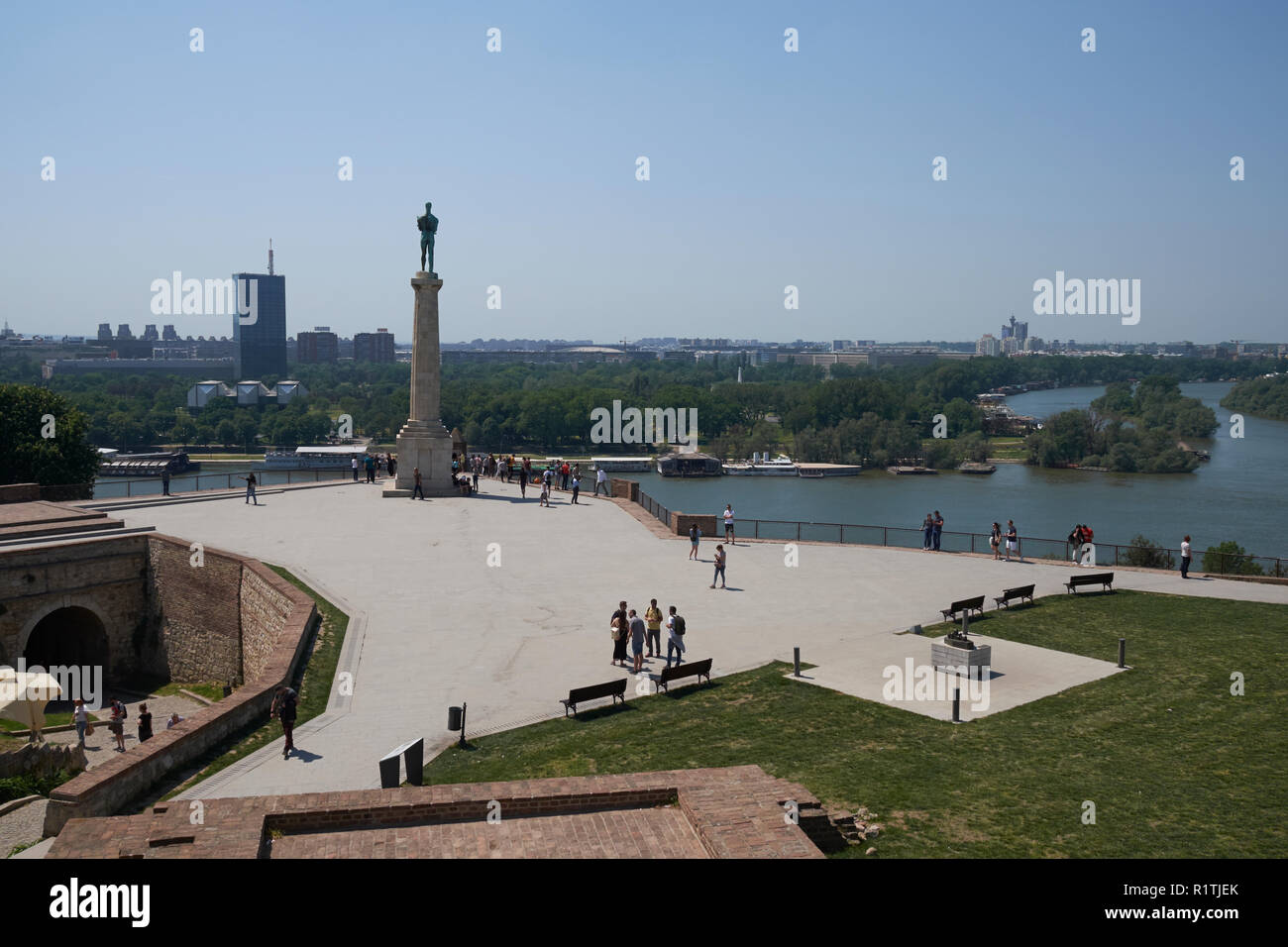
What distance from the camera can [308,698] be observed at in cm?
1361

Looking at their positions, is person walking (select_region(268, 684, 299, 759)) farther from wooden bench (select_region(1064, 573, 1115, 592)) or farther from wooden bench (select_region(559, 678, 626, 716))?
wooden bench (select_region(1064, 573, 1115, 592))

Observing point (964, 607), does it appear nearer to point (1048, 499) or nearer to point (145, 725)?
point (145, 725)

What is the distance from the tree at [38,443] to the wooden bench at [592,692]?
33046 mm

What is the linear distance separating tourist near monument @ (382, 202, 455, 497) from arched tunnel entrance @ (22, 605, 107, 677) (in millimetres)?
9894

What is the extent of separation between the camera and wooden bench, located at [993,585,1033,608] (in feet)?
61.2

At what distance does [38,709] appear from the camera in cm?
1619

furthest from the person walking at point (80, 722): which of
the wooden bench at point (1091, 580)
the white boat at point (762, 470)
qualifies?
the white boat at point (762, 470)

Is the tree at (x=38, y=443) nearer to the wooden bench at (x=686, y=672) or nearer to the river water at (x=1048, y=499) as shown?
the river water at (x=1048, y=499)

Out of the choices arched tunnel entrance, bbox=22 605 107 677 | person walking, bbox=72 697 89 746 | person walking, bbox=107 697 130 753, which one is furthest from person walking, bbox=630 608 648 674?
arched tunnel entrance, bbox=22 605 107 677

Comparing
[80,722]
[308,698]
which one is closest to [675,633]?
[308,698]

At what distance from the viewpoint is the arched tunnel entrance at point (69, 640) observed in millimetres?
22625

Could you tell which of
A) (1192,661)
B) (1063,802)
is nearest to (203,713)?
(1063,802)
